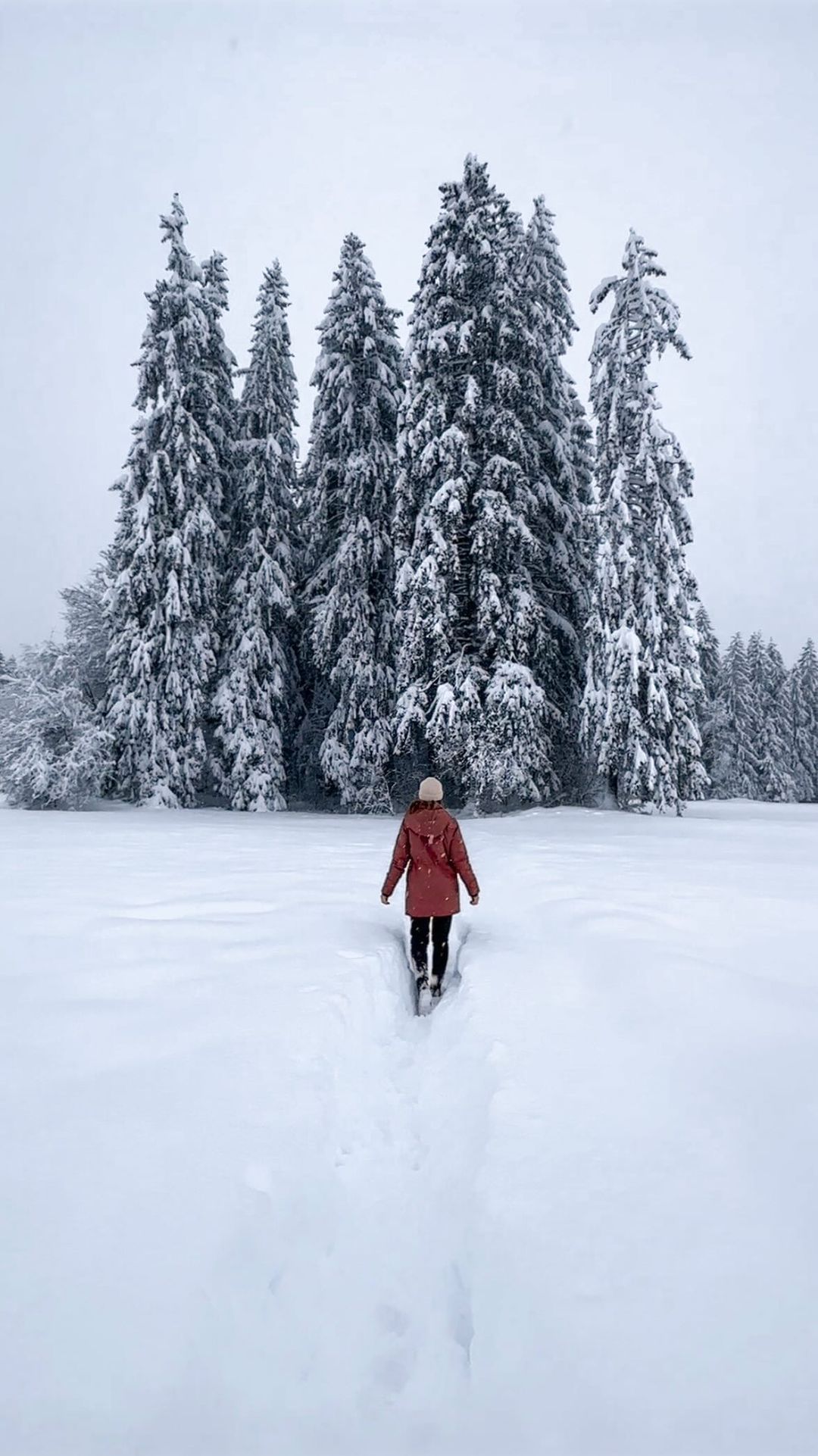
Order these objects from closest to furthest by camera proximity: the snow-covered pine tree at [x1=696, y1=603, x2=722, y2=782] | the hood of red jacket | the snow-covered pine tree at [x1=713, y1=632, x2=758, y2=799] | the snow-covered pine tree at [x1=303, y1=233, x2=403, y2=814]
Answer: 1. the hood of red jacket
2. the snow-covered pine tree at [x1=303, y1=233, x2=403, y2=814]
3. the snow-covered pine tree at [x1=696, y1=603, x2=722, y2=782]
4. the snow-covered pine tree at [x1=713, y1=632, x2=758, y2=799]

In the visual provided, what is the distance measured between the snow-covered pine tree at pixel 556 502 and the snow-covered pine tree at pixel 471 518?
0.45 meters

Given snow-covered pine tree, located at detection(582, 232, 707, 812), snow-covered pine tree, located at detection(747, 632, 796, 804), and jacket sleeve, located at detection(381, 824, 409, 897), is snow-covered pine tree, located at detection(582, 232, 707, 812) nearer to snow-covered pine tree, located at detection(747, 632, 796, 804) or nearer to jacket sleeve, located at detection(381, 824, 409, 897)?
jacket sleeve, located at detection(381, 824, 409, 897)

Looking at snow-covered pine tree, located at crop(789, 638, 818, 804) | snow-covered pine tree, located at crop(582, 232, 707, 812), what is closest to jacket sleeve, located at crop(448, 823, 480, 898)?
snow-covered pine tree, located at crop(582, 232, 707, 812)

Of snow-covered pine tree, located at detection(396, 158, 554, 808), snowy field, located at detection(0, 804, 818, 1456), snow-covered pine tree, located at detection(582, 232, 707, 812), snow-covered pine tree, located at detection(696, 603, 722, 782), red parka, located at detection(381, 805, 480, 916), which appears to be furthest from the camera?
snow-covered pine tree, located at detection(696, 603, 722, 782)

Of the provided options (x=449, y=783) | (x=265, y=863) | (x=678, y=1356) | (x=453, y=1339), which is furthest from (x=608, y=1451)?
(x=449, y=783)

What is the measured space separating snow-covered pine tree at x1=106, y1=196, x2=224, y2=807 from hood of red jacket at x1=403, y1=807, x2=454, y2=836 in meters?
13.5

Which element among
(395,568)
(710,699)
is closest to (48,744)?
(395,568)

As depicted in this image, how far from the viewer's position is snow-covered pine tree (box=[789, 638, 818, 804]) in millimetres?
47781

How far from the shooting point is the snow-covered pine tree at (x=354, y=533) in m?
18.2

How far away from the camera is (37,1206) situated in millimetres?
2398

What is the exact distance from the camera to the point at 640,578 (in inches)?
661

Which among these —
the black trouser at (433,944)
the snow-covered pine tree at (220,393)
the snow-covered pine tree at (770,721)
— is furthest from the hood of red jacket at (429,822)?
the snow-covered pine tree at (770,721)

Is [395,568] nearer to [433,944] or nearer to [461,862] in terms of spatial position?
[461,862]

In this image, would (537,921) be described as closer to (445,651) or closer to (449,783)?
(445,651)
